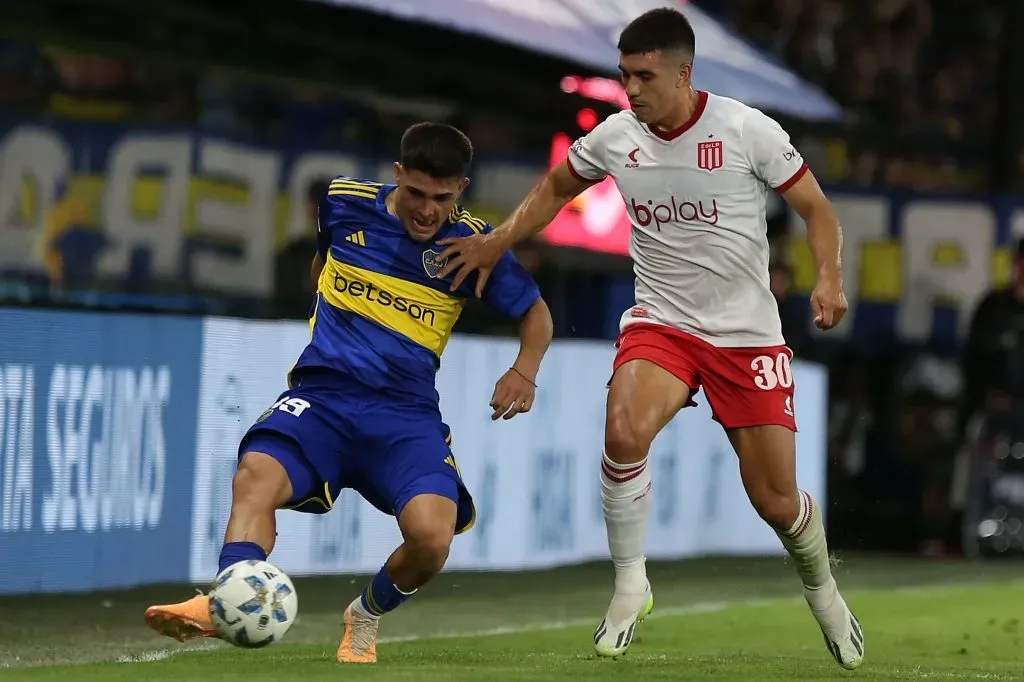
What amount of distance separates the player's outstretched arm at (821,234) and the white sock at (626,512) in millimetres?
909

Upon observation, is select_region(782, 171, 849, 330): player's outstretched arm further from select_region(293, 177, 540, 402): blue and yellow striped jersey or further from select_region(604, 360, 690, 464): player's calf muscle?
select_region(293, 177, 540, 402): blue and yellow striped jersey

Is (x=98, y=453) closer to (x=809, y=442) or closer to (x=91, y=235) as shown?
(x=91, y=235)

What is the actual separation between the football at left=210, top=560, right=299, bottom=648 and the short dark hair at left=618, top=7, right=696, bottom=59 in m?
2.24

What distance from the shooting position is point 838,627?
7.23 m

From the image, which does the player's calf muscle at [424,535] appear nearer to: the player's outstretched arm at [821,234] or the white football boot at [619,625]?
the white football boot at [619,625]

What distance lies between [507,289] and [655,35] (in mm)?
1015

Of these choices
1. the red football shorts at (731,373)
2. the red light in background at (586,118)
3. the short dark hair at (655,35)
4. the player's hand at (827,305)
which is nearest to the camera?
the player's hand at (827,305)

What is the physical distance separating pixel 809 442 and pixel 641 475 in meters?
7.58

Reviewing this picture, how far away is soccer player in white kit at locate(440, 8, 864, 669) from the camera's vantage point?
702 cm

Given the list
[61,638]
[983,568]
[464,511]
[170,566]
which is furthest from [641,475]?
[983,568]

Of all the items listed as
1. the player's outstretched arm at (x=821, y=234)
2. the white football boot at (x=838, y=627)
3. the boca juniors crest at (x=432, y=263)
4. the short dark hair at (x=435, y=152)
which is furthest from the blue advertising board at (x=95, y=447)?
the player's outstretched arm at (x=821, y=234)

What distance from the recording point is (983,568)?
1412 cm

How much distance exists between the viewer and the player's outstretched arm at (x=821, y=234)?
679 centimetres

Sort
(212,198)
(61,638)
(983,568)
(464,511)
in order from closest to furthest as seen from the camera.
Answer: (464,511) → (61,638) → (212,198) → (983,568)
